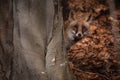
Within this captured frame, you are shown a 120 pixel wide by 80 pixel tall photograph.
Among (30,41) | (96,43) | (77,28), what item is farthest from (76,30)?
(30,41)

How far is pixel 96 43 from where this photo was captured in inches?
61.7

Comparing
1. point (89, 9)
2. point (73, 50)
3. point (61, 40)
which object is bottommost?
point (73, 50)

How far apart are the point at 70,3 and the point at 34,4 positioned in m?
0.66

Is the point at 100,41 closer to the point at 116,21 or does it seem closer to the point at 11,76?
the point at 116,21

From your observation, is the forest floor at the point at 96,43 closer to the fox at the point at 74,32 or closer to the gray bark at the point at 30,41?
the fox at the point at 74,32

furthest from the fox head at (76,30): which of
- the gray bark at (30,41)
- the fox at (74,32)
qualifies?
the gray bark at (30,41)

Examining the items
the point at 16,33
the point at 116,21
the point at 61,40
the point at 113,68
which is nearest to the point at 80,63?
the point at 113,68

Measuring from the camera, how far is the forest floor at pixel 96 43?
1494 mm

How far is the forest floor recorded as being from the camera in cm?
149

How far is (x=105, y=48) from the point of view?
5.05 ft

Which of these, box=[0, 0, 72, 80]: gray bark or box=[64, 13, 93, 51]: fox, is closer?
box=[0, 0, 72, 80]: gray bark

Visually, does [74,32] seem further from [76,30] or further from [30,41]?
[30,41]

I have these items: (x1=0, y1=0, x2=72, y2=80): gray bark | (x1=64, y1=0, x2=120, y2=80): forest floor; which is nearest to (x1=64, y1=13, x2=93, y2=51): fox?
(x1=64, y1=0, x2=120, y2=80): forest floor

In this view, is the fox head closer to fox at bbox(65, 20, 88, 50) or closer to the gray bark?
fox at bbox(65, 20, 88, 50)
